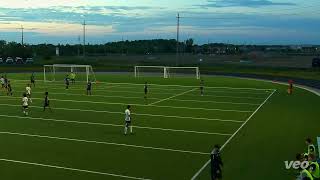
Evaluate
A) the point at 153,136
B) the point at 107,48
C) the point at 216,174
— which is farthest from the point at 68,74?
the point at 107,48

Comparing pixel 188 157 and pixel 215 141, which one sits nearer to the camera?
pixel 188 157

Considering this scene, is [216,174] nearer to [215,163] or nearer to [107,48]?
[215,163]

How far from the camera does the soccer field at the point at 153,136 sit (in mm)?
15812

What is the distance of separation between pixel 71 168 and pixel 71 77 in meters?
38.8

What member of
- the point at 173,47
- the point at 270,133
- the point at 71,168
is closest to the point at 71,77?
the point at 270,133

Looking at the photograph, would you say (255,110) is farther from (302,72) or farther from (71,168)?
(302,72)

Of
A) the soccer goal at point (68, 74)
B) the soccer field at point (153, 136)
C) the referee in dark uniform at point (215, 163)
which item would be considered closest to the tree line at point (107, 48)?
the soccer goal at point (68, 74)

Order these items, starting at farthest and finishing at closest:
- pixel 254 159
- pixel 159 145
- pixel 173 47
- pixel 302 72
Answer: pixel 173 47, pixel 302 72, pixel 159 145, pixel 254 159

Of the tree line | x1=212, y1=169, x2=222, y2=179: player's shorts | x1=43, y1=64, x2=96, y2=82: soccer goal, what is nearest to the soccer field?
x1=212, y1=169, x2=222, y2=179: player's shorts

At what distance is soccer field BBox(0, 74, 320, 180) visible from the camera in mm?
15812

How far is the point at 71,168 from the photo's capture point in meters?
16.0

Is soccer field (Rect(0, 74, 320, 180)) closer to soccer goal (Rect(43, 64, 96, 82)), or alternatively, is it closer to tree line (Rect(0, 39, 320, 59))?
soccer goal (Rect(43, 64, 96, 82))

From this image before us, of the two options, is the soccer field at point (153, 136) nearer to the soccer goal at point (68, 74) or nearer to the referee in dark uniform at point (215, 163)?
the referee in dark uniform at point (215, 163)

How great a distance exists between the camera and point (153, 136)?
2178 cm
